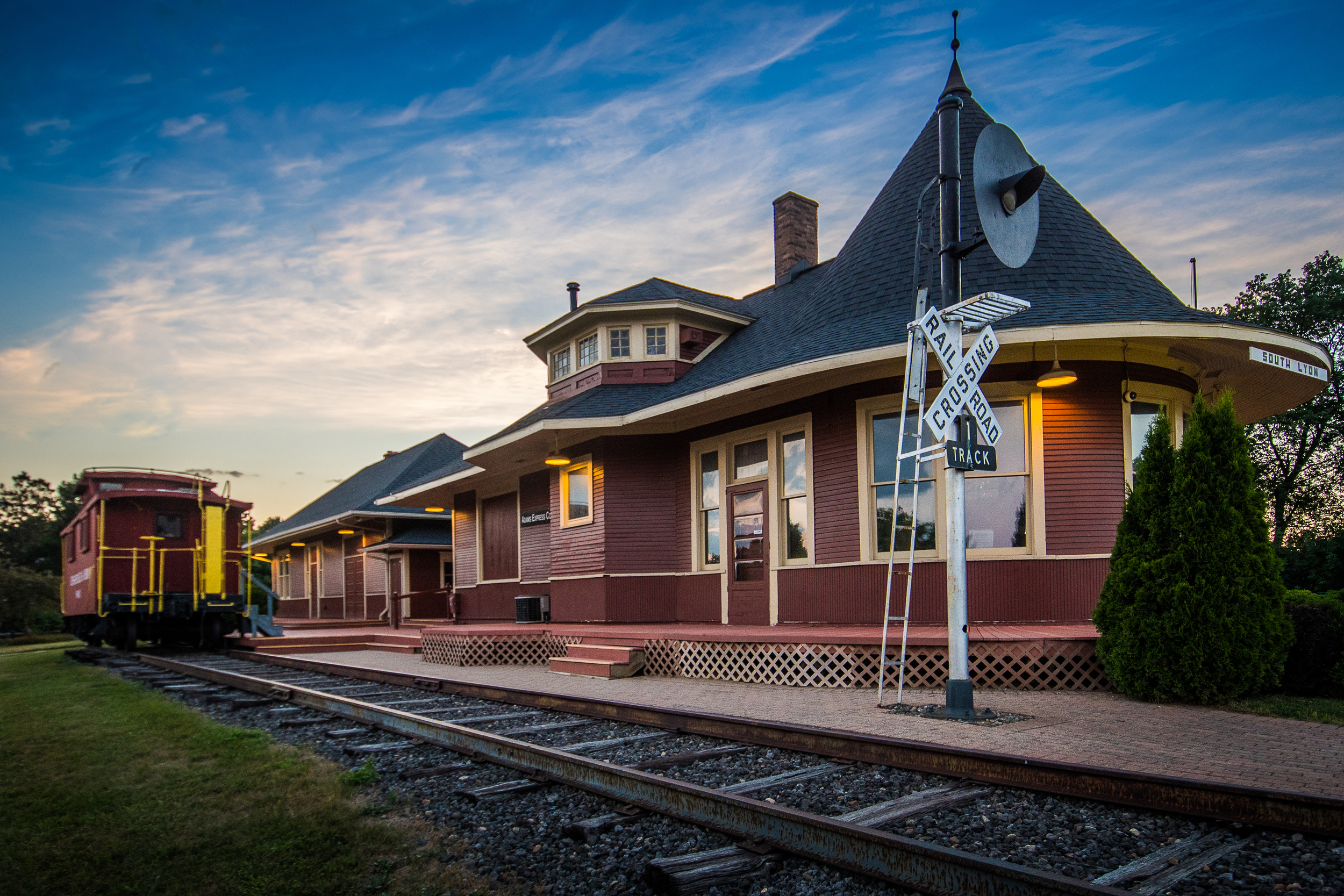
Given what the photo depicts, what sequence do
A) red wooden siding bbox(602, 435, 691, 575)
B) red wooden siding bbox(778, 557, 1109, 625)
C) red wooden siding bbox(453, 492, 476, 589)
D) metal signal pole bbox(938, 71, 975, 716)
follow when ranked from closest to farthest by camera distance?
metal signal pole bbox(938, 71, 975, 716) < red wooden siding bbox(778, 557, 1109, 625) < red wooden siding bbox(602, 435, 691, 575) < red wooden siding bbox(453, 492, 476, 589)

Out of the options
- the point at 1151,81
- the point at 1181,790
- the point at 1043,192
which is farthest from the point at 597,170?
the point at 1181,790

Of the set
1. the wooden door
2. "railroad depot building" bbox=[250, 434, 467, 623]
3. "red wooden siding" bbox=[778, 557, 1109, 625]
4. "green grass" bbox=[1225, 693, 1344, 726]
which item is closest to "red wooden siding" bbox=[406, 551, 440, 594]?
"railroad depot building" bbox=[250, 434, 467, 623]

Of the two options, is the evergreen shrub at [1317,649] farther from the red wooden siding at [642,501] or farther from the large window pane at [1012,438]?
the red wooden siding at [642,501]

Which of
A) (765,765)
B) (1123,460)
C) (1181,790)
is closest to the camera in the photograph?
(1181,790)

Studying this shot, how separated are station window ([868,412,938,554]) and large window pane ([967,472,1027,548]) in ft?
1.44

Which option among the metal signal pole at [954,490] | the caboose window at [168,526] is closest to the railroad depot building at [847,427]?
the metal signal pole at [954,490]

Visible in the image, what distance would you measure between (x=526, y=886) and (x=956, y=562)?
460 cm

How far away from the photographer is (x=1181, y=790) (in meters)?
4.03

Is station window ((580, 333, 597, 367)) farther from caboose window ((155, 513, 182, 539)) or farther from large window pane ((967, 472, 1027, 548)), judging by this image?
caboose window ((155, 513, 182, 539))

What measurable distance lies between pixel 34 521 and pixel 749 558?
53181 mm

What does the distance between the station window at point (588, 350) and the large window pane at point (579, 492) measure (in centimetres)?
220

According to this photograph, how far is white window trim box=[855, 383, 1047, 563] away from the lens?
31.7 feet

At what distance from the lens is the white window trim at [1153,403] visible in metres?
9.77

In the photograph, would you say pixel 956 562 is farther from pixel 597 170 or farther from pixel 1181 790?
pixel 597 170
